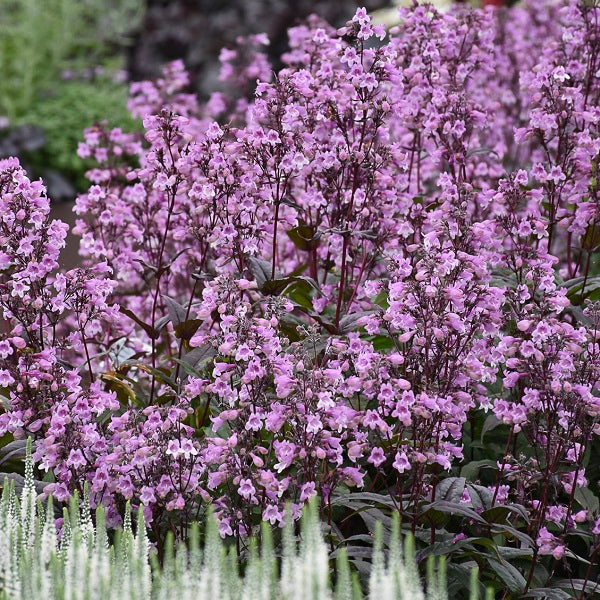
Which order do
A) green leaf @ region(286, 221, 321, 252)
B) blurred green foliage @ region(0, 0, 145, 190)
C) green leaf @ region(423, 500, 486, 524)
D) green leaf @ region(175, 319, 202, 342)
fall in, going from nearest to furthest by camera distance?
1. green leaf @ region(423, 500, 486, 524)
2. green leaf @ region(175, 319, 202, 342)
3. green leaf @ region(286, 221, 321, 252)
4. blurred green foliage @ region(0, 0, 145, 190)

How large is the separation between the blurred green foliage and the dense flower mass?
6.54 m

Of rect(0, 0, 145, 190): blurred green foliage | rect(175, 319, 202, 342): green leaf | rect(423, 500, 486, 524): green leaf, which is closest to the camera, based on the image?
rect(423, 500, 486, 524): green leaf

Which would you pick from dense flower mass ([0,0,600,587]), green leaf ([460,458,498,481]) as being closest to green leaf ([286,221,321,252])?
dense flower mass ([0,0,600,587])

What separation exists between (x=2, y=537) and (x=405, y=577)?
0.89 metres

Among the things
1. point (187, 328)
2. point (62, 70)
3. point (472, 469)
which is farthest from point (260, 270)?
point (62, 70)

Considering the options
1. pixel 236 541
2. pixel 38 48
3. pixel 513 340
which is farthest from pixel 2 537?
pixel 38 48

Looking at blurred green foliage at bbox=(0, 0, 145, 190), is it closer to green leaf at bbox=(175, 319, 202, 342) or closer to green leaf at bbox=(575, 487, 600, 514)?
green leaf at bbox=(175, 319, 202, 342)

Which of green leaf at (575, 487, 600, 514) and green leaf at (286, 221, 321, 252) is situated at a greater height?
green leaf at (286, 221, 321, 252)

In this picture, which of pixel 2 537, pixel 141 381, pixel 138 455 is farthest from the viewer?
pixel 141 381

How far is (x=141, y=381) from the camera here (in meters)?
4.05

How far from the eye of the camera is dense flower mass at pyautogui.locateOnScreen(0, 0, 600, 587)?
275cm

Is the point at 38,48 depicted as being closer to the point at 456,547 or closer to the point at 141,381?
the point at 141,381

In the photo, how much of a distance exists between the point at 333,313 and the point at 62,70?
30.3 ft

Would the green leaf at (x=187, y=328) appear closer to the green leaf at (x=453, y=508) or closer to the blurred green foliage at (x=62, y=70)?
the green leaf at (x=453, y=508)
